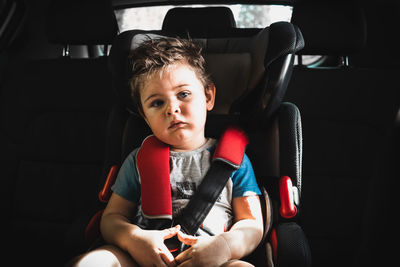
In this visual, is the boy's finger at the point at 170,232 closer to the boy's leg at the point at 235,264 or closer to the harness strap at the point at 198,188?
the harness strap at the point at 198,188

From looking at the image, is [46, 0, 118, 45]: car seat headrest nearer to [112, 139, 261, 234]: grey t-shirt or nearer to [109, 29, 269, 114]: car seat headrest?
[109, 29, 269, 114]: car seat headrest

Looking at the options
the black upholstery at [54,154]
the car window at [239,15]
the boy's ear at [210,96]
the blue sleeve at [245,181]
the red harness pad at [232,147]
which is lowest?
the black upholstery at [54,154]

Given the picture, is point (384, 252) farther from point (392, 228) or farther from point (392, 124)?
point (392, 124)

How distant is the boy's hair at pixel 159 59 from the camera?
4.10 ft

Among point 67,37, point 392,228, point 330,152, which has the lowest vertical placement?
point 392,228

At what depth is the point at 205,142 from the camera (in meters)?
1.39

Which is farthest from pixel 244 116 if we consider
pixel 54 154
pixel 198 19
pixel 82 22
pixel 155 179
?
pixel 54 154

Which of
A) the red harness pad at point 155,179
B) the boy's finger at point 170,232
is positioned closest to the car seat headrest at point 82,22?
the red harness pad at point 155,179

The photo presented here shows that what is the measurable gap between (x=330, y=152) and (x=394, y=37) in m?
0.93

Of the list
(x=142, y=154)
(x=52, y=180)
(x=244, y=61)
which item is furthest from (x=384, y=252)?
(x=52, y=180)

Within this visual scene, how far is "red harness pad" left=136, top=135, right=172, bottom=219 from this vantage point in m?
1.18

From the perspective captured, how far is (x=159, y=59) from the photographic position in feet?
4.11

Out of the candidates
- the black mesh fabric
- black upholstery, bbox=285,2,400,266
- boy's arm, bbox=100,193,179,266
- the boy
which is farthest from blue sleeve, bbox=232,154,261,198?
black upholstery, bbox=285,2,400,266

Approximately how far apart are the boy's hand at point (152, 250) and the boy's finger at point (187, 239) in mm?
42
